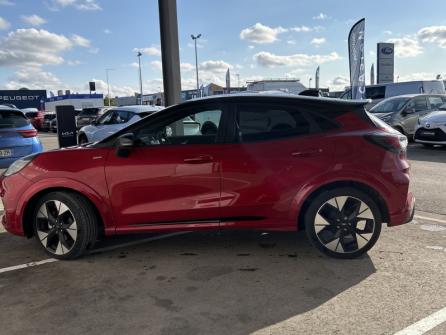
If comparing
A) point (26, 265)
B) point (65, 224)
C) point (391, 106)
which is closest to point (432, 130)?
point (391, 106)

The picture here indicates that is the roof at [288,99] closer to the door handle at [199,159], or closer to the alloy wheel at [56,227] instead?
the door handle at [199,159]

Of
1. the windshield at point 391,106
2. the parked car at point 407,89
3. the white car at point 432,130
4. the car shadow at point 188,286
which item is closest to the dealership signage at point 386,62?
the parked car at point 407,89

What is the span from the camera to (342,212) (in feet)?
14.2

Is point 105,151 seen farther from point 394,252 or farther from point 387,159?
point 394,252

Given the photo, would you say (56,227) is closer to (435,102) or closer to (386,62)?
(435,102)

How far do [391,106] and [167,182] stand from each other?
12.9 m

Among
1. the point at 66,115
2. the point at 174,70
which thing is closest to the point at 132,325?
the point at 174,70

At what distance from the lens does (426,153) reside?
41.0ft

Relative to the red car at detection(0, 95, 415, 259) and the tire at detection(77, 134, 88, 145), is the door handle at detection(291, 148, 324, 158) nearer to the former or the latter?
the red car at detection(0, 95, 415, 259)

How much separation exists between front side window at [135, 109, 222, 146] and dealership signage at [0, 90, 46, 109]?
6094 centimetres

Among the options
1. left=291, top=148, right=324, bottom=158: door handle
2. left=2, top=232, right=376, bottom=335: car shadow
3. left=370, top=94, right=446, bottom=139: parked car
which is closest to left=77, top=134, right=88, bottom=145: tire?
left=2, top=232, right=376, bottom=335: car shadow

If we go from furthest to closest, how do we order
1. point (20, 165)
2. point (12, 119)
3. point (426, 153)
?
1. point (426, 153)
2. point (12, 119)
3. point (20, 165)

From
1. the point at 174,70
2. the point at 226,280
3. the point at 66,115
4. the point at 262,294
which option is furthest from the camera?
the point at 66,115

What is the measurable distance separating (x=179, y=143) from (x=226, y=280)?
1.40 metres
